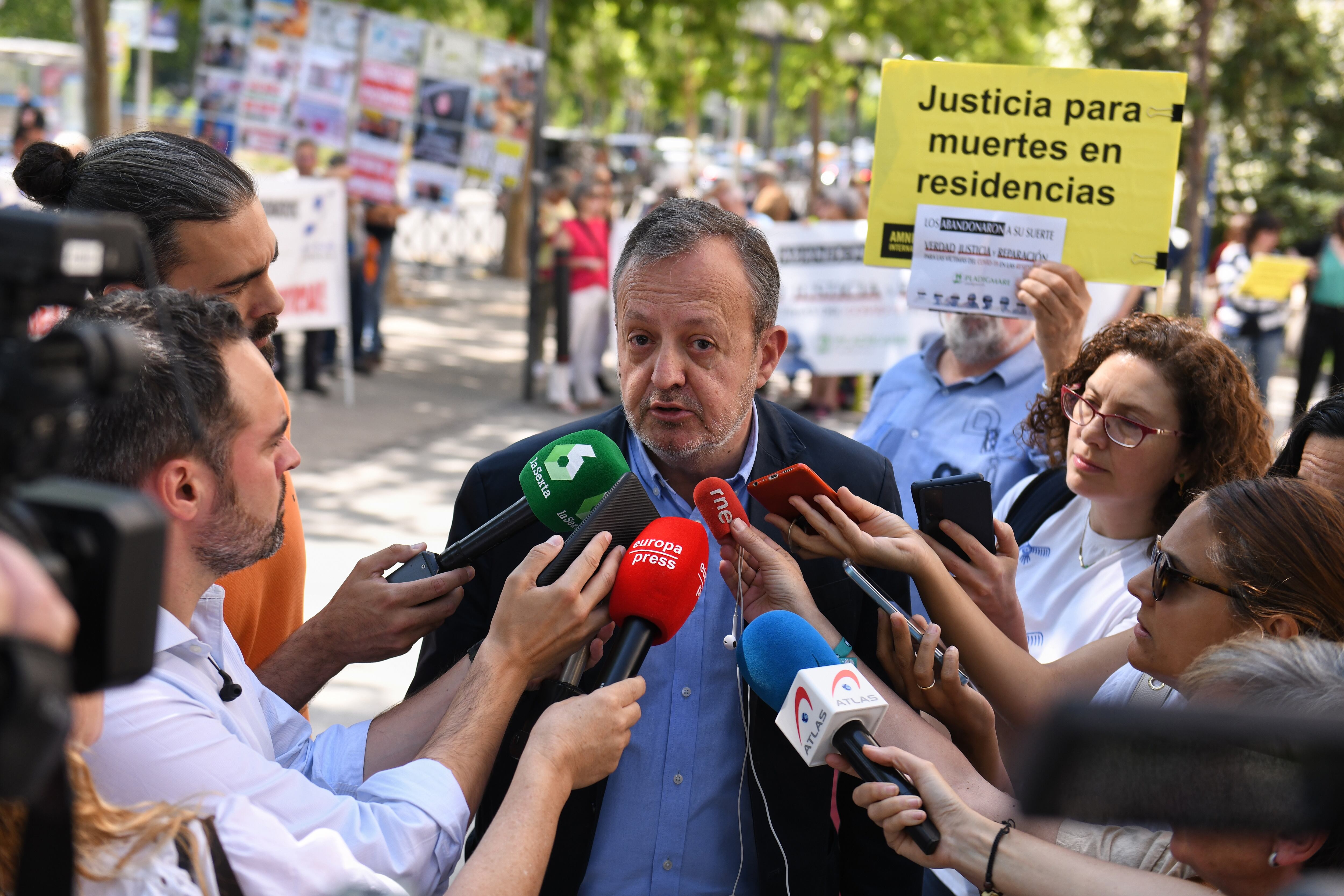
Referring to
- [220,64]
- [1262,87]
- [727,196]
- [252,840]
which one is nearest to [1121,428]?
[252,840]

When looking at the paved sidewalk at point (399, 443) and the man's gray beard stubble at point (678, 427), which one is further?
the paved sidewalk at point (399, 443)

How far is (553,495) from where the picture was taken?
224cm

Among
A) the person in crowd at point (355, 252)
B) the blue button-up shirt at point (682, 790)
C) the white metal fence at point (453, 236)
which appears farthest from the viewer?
the white metal fence at point (453, 236)

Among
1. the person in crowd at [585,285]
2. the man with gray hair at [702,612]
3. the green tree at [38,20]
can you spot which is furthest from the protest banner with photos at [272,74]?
the green tree at [38,20]

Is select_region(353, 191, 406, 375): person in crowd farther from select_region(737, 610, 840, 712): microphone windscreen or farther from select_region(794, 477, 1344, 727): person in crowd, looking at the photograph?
select_region(737, 610, 840, 712): microphone windscreen

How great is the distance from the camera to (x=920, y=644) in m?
2.20

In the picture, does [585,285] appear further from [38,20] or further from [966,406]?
[38,20]

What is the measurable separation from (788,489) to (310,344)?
937 cm

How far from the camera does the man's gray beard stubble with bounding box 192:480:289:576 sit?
68.9 inches

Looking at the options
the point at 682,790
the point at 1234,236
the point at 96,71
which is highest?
the point at 96,71

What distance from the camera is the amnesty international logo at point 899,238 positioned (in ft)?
11.8

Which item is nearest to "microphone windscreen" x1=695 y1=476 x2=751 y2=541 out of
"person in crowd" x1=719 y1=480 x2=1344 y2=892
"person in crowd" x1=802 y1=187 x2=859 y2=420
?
"person in crowd" x1=719 y1=480 x2=1344 y2=892

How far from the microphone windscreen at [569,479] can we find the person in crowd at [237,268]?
9.9 inches

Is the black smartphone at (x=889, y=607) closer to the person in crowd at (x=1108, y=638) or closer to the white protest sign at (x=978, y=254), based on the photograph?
the person in crowd at (x=1108, y=638)
